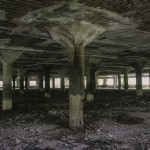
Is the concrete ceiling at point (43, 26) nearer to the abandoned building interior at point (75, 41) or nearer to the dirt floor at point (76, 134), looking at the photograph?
the abandoned building interior at point (75, 41)

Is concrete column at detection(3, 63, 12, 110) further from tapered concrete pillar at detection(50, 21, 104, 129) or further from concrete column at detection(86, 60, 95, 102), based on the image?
tapered concrete pillar at detection(50, 21, 104, 129)

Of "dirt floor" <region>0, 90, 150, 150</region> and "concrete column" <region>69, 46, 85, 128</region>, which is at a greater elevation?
"concrete column" <region>69, 46, 85, 128</region>

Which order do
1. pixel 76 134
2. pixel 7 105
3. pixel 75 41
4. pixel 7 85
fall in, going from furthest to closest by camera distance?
pixel 7 85, pixel 7 105, pixel 75 41, pixel 76 134

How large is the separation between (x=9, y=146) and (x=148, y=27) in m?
8.30

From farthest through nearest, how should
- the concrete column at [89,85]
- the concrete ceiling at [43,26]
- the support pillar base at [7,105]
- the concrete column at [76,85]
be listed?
the concrete column at [89,85] → the support pillar base at [7,105] → the concrete column at [76,85] → the concrete ceiling at [43,26]

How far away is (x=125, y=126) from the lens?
11516mm

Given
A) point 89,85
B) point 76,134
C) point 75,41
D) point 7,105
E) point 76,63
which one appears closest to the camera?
point 76,134

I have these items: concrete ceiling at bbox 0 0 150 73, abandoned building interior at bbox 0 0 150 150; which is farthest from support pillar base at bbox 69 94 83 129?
concrete ceiling at bbox 0 0 150 73

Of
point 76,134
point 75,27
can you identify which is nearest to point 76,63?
point 75,27

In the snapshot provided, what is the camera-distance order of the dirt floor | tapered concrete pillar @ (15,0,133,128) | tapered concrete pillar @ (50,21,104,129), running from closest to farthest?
1. the dirt floor
2. tapered concrete pillar @ (15,0,133,128)
3. tapered concrete pillar @ (50,21,104,129)

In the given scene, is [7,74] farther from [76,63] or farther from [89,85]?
[76,63]

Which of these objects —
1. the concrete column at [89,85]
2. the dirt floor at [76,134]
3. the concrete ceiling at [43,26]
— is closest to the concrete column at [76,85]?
the dirt floor at [76,134]

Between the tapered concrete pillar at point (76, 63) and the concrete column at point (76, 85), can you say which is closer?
the tapered concrete pillar at point (76, 63)

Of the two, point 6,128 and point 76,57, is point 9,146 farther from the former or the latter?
point 76,57
